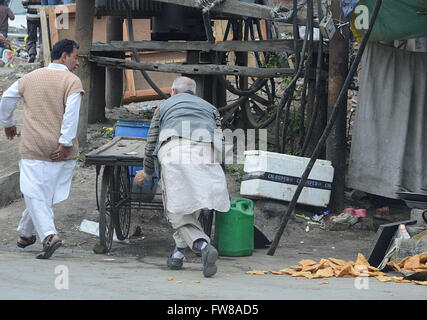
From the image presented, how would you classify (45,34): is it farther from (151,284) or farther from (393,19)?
(151,284)

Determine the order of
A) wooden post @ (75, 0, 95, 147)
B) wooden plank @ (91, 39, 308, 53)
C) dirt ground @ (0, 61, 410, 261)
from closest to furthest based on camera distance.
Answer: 1. dirt ground @ (0, 61, 410, 261)
2. wooden plank @ (91, 39, 308, 53)
3. wooden post @ (75, 0, 95, 147)

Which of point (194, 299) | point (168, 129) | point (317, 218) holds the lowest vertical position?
point (317, 218)

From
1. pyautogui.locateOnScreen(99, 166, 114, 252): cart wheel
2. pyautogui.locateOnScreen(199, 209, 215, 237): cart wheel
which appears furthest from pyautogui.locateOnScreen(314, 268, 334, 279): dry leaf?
pyautogui.locateOnScreen(99, 166, 114, 252): cart wheel

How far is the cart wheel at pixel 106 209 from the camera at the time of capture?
6762 millimetres

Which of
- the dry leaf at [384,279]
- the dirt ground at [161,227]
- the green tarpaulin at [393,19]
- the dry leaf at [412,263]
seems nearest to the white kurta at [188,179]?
the dirt ground at [161,227]

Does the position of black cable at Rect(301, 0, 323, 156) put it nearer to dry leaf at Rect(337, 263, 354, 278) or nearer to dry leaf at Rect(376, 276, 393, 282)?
dry leaf at Rect(337, 263, 354, 278)

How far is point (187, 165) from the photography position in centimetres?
602

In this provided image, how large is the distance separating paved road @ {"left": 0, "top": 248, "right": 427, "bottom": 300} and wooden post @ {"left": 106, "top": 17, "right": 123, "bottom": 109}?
6817 mm

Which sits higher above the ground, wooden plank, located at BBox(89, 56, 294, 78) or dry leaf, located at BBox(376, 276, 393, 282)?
wooden plank, located at BBox(89, 56, 294, 78)

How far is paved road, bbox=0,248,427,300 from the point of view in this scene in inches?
177

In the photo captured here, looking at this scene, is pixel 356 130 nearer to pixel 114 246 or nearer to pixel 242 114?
pixel 242 114
